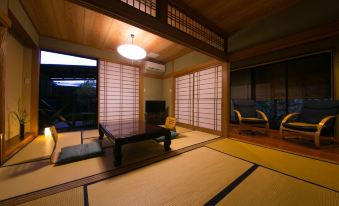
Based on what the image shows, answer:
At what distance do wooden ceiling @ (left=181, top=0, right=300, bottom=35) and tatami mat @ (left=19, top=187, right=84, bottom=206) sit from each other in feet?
10.5

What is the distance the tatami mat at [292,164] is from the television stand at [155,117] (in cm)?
274

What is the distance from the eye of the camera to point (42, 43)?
→ 322 cm

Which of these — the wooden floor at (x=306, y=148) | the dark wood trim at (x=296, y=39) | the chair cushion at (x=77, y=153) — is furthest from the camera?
the dark wood trim at (x=296, y=39)

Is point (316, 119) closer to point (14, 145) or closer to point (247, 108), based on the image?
point (247, 108)

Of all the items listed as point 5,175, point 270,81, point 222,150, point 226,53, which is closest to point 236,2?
point 226,53

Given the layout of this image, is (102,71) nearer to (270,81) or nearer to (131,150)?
(131,150)

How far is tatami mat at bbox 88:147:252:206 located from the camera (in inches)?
44.6

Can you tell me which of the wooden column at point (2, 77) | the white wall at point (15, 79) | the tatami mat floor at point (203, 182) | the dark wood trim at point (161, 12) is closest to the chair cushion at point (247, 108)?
the tatami mat floor at point (203, 182)

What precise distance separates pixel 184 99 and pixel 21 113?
4.31 meters

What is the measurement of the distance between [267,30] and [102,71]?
4607 millimetres

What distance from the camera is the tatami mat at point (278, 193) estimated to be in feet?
3.58

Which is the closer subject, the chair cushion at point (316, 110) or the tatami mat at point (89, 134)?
the chair cushion at point (316, 110)

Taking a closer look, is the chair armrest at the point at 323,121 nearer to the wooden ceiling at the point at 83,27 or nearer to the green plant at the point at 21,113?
the wooden ceiling at the point at 83,27

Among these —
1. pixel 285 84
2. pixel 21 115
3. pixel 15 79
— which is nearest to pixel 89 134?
pixel 21 115
